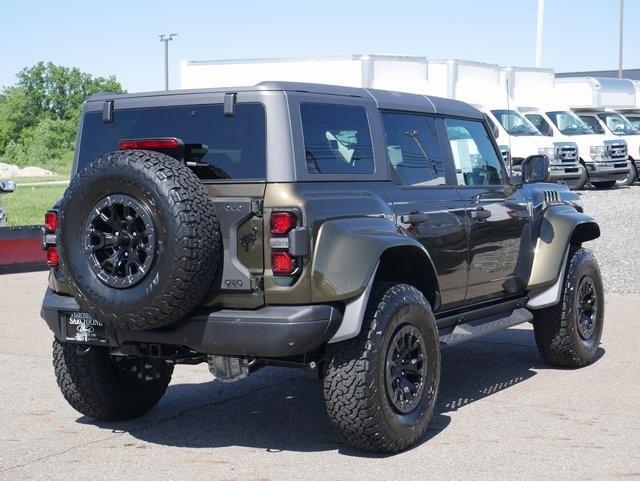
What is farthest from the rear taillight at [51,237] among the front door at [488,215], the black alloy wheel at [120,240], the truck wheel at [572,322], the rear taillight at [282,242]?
the truck wheel at [572,322]

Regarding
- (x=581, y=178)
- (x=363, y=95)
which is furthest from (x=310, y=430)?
(x=581, y=178)

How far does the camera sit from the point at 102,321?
5762mm

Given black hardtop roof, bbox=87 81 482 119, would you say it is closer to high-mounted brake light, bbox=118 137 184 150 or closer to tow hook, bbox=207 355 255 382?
high-mounted brake light, bbox=118 137 184 150

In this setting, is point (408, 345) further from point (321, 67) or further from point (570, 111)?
point (570, 111)

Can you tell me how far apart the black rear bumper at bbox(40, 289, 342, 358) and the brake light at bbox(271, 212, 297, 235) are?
1.25 ft

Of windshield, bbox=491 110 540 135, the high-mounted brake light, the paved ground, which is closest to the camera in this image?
the paved ground

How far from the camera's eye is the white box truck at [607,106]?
97.1ft

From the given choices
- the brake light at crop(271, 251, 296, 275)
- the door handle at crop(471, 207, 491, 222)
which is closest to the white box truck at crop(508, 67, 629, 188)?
the door handle at crop(471, 207, 491, 222)

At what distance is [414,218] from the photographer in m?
6.39

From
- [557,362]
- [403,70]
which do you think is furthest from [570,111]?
[557,362]

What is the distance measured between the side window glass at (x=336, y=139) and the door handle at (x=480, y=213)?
1080mm

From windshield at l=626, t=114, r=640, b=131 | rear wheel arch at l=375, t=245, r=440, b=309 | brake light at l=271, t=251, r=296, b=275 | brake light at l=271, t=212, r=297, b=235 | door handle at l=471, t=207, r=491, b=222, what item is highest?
windshield at l=626, t=114, r=640, b=131

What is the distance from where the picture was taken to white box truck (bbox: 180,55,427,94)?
2394cm

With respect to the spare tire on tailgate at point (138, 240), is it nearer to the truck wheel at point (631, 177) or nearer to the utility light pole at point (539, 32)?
the truck wheel at point (631, 177)
